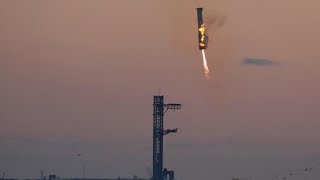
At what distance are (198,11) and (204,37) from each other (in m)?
4.60

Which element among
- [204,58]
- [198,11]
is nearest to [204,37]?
[198,11]

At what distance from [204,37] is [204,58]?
43.0 metres

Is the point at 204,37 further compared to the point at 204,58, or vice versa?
the point at 204,58

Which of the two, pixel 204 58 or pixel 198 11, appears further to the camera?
pixel 204 58

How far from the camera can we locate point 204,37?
408ft

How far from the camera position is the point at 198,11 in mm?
127000

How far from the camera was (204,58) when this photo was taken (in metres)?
167

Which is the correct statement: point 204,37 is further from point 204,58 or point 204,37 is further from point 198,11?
Result: point 204,58

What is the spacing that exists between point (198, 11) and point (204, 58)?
40795mm
